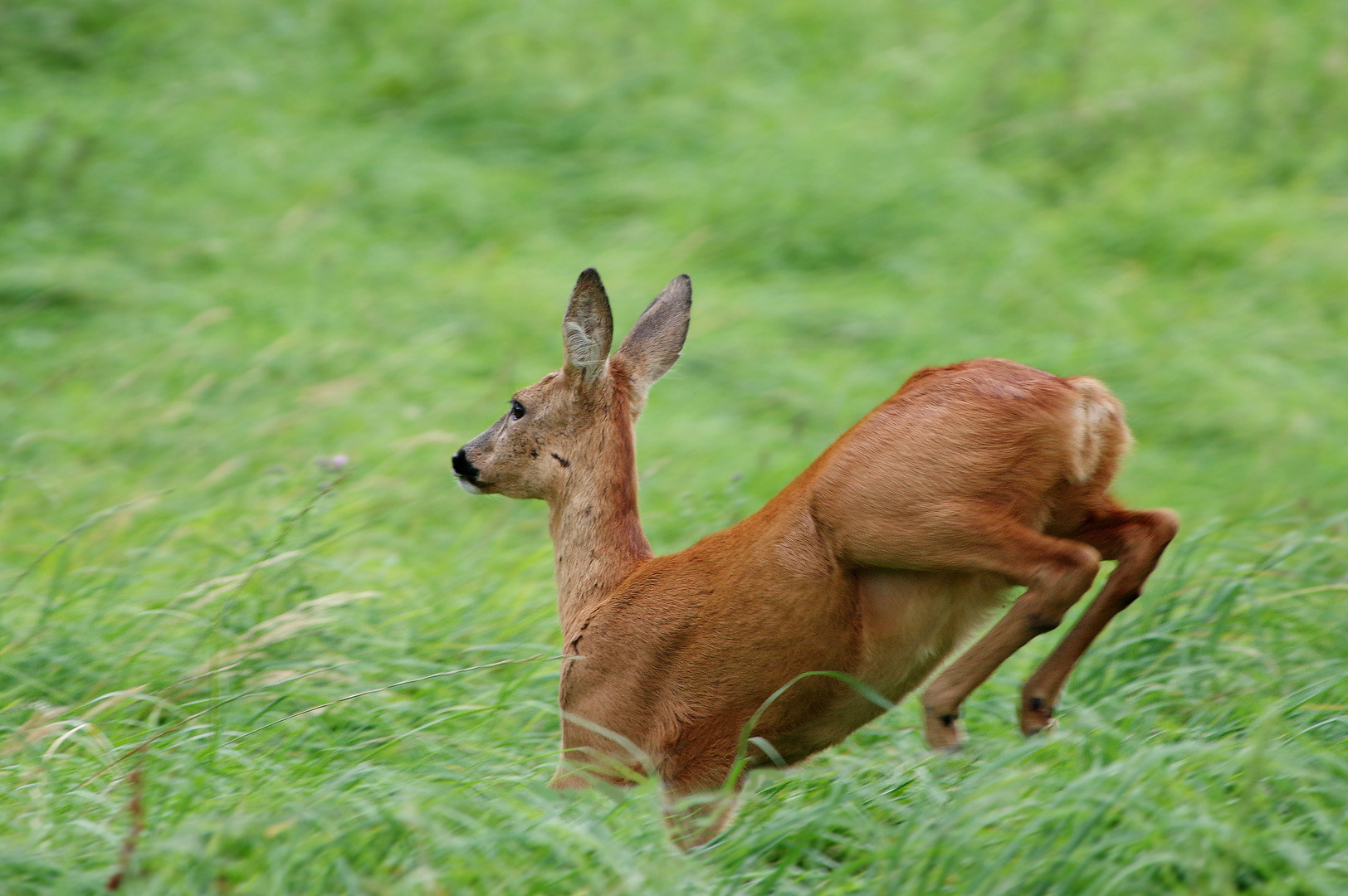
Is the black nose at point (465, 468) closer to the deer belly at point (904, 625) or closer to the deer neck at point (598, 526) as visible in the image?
the deer neck at point (598, 526)

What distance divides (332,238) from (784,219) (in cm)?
274

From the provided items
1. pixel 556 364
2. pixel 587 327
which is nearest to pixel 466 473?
pixel 587 327

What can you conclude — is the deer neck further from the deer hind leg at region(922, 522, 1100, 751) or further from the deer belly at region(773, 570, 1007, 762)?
the deer hind leg at region(922, 522, 1100, 751)

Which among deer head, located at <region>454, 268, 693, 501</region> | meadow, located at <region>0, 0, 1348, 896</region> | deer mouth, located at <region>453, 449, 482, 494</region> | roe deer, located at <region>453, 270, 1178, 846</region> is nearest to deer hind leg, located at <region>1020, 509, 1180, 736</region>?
Result: roe deer, located at <region>453, 270, 1178, 846</region>

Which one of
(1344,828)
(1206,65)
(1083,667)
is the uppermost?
(1206,65)

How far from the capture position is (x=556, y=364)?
24.6 ft

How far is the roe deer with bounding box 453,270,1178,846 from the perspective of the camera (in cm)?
331

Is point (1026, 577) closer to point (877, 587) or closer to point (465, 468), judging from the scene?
point (877, 587)

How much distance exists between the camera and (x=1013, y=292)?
27.3 ft

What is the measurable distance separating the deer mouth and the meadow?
478 mm

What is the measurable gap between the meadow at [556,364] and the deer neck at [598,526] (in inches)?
15.4

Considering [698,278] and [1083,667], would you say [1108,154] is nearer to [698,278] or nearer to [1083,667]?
[698,278]

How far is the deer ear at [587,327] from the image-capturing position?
413cm

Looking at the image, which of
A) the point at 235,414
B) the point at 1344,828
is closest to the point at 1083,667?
the point at 1344,828
